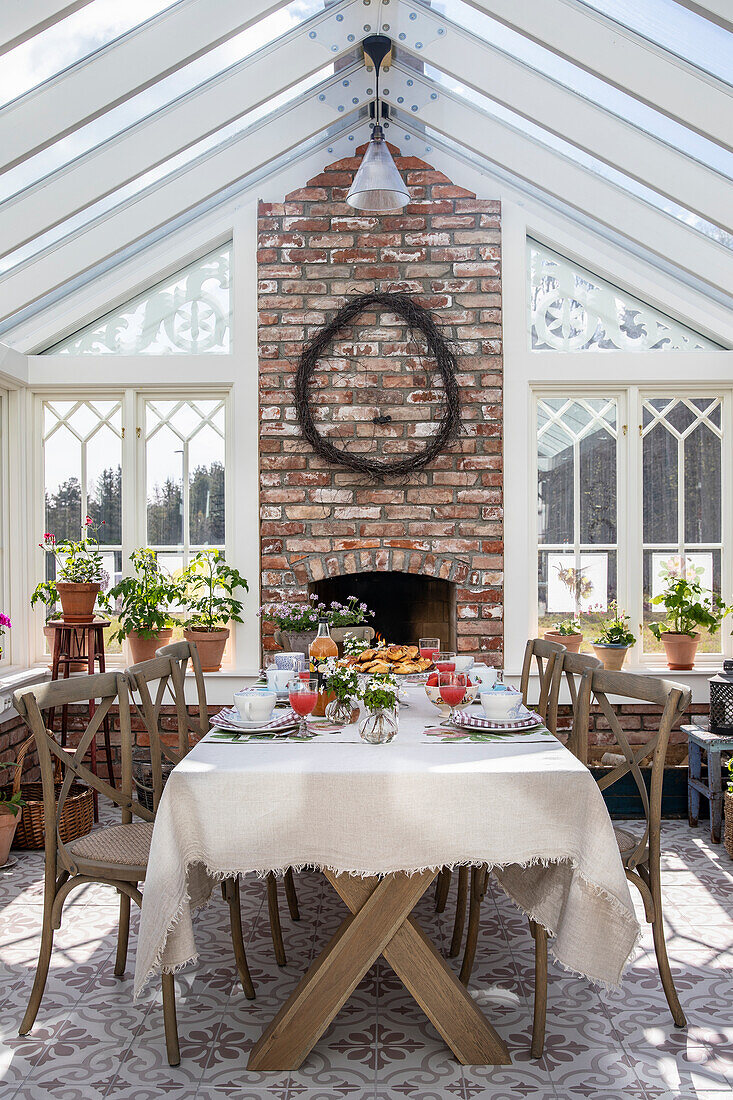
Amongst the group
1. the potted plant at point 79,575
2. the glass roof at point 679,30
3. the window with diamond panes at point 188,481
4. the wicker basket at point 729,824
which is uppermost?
the glass roof at point 679,30

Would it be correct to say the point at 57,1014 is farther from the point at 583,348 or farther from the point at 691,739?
the point at 583,348

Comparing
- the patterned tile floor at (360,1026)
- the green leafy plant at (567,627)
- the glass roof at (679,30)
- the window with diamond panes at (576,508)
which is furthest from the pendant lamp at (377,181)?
the patterned tile floor at (360,1026)

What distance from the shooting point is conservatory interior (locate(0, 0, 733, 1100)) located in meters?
2.25

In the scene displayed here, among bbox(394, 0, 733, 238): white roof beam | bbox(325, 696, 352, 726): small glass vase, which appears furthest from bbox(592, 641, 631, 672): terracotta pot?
bbox(325, 696, 352, 726): small glass vase

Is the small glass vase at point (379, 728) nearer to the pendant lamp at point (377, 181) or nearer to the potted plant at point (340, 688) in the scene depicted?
the potted plant at point (340, 688)

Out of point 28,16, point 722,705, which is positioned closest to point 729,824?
point 722,705

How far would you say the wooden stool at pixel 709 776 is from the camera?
403cm

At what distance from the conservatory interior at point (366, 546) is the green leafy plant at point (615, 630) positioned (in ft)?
0.07

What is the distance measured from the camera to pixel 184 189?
14.1 feet

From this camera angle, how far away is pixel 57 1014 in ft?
8.43

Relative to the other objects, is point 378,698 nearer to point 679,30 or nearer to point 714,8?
point 714,8

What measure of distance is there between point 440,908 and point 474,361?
2762 millimetres

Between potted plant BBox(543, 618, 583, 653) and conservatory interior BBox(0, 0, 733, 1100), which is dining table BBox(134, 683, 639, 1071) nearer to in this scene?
conservatory interior BBox(0, 0, 733, 1100)

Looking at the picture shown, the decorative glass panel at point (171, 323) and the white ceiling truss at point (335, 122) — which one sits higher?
the white ceiling truss at point (335, 122)
